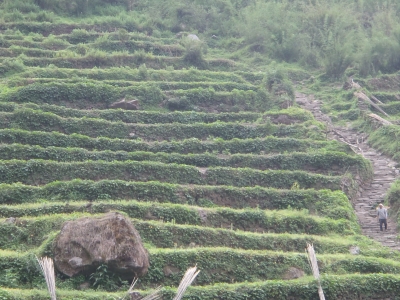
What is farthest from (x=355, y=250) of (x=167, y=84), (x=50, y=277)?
(x=167, y=84)

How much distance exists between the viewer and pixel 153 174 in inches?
1022

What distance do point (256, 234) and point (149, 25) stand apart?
1258 inches

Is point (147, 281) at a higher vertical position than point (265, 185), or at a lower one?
higher

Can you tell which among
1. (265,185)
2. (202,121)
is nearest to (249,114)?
(202,121)

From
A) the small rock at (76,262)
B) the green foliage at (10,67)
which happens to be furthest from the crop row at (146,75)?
the small rock at (76,262)

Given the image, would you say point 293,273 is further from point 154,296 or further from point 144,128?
point 144,128

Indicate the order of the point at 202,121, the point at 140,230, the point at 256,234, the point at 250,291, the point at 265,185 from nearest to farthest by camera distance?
the point at 250,291
the point at 140,230
the point at 256,234
the point at 265,185
the point at 202,121

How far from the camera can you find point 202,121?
3381 centimetres

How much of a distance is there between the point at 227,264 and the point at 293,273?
1900 millimetres

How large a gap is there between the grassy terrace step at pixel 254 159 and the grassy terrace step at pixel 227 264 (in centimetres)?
876

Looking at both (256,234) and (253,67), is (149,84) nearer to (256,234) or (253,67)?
(253,67)

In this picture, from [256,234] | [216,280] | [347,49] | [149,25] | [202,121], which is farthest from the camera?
[149,25]

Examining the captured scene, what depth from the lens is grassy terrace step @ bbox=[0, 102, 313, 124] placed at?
3128cm

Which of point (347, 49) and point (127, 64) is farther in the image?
point (347, 49)
